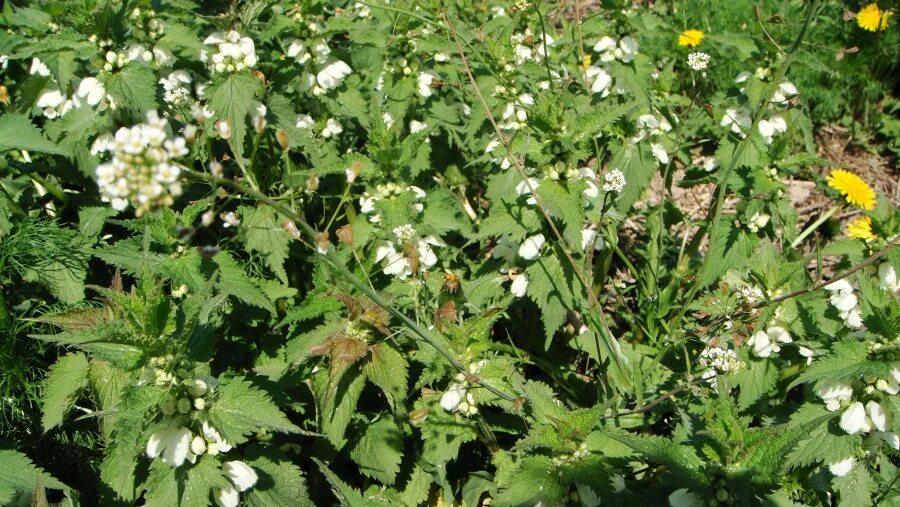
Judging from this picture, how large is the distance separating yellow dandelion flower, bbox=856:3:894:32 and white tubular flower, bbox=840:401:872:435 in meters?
3.68

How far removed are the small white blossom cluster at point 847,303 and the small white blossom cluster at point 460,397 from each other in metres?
1.35

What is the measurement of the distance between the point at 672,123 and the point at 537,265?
1.16 meters

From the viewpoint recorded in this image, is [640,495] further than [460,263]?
No

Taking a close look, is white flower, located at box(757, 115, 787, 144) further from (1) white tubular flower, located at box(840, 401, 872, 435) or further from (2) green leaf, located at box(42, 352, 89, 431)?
(2) green leaf, located at box(42, 352, 89, 431)

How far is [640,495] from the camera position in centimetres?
237

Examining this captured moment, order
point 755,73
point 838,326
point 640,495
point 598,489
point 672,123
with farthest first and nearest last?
point 672,123
point 755,73
point 838,326
point 640,495
point 598,489

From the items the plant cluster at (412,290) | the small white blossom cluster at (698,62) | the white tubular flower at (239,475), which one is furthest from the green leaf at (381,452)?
the small white blossom cluster at (698,62)

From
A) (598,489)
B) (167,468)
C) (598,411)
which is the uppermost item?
(598,411)

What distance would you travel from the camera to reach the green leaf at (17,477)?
244 cm

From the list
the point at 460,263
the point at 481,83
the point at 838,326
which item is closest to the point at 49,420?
the point at 460,263

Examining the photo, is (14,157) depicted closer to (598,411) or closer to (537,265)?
(537,265)

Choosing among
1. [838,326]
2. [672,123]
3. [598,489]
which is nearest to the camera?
[598,489]

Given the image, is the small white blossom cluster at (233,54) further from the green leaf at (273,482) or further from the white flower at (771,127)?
the white flower at (771,127)

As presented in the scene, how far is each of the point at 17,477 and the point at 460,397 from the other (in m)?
1.62
